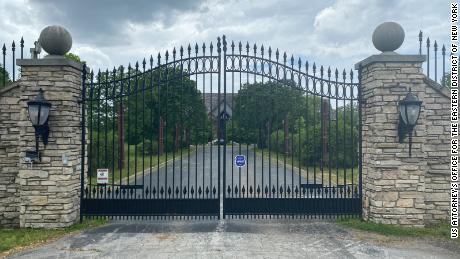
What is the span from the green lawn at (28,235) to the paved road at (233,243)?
338 mm

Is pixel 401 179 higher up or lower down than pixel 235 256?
higher up

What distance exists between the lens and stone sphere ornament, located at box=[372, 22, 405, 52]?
7078 millimetres

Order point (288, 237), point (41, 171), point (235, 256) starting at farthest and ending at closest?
1. point (41, 171)
2. point (288, 237)
3. point (235, 256)

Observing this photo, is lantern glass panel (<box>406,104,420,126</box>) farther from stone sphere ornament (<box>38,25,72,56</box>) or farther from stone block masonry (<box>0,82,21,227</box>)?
stone block masonry (<box>0,82,21,227</box>)

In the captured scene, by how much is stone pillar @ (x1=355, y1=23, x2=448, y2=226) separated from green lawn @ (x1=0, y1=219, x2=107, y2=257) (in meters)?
6.09

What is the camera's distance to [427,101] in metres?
7.18

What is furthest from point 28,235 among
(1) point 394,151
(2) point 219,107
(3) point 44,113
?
(1) point 394,151

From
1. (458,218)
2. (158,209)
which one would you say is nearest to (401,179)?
A: (458,218)

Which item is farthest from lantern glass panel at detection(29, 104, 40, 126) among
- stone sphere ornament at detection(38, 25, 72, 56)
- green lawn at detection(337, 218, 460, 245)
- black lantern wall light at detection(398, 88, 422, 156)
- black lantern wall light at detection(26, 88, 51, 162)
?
black lantern wall light at detection(398, 88, 422, 156)

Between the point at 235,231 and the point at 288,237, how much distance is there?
1.06m

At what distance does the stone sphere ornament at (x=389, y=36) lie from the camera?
23.2 ft

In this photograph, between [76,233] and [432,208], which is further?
[432,208]

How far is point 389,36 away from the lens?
7.07 meters

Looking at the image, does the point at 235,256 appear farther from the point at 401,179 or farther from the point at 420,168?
the point at 420,168
